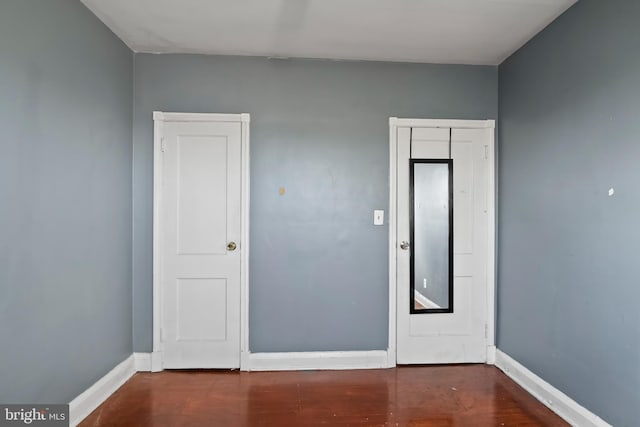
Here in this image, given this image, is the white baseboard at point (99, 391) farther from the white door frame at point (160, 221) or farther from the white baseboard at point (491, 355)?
the white baseboard at point (491, 355)

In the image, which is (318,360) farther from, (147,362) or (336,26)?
(336,26)

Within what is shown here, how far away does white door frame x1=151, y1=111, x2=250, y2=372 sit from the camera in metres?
2.71

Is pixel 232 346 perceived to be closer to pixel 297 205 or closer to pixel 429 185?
pixel 297 205

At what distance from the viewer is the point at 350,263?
2.85 metres

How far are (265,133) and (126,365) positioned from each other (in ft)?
7.00

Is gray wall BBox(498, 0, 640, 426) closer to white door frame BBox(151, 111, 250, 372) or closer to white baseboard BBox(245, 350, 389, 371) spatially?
white baseboard BBox(245, 350, 389, 371)

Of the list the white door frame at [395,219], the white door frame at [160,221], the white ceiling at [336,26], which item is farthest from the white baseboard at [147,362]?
the white ceiling at [336,26]

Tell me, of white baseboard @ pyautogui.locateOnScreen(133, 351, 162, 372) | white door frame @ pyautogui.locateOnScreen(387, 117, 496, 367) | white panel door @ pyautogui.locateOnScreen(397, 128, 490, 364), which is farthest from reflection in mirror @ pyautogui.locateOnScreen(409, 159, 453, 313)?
white baseboard @ pyautogui.locateOnScreen(133, 351, 162, 372)

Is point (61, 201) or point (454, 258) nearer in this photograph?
point (61, 201)

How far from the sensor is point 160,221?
2.73 m

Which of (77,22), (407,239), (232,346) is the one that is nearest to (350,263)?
(407,239)

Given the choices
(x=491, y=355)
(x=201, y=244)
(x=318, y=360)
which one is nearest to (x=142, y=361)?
(x=201, y=244)

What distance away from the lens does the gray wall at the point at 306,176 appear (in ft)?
9.01

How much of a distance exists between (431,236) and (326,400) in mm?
1542
